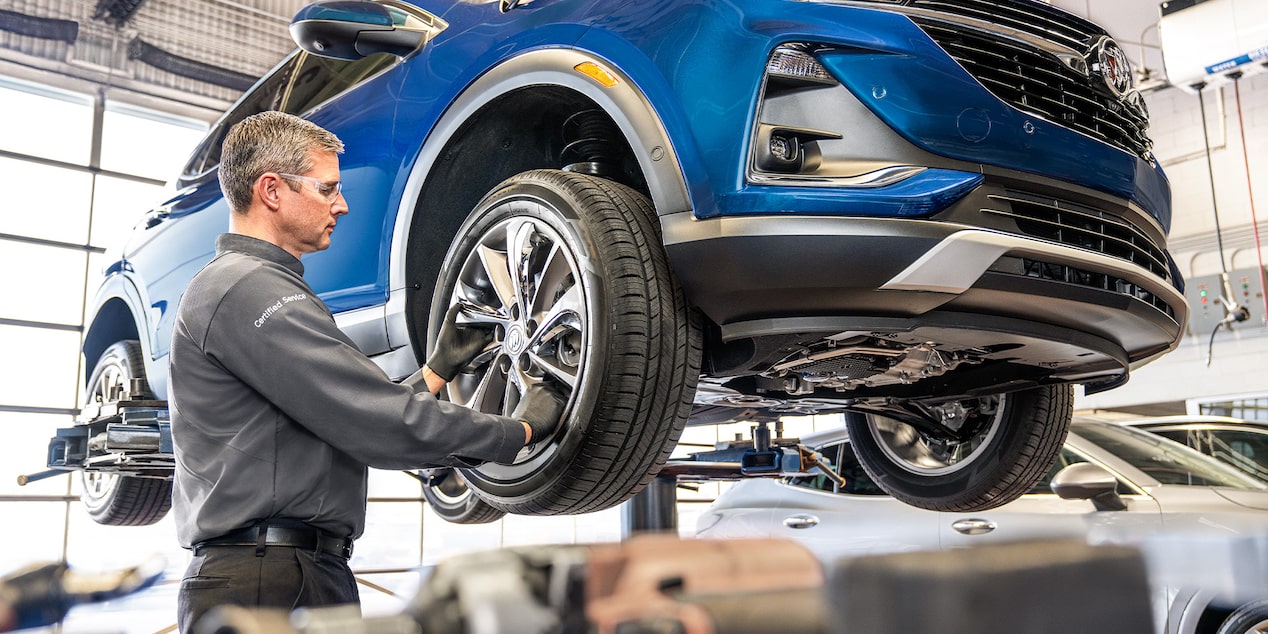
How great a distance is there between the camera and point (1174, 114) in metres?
9.03

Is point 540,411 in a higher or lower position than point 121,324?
lower

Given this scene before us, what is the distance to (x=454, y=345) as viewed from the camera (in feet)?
6.81

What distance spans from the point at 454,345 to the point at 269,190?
0.49 metres

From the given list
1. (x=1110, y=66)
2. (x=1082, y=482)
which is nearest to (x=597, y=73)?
(x=1110, y=66)

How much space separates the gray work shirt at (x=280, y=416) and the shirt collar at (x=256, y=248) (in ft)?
0.15

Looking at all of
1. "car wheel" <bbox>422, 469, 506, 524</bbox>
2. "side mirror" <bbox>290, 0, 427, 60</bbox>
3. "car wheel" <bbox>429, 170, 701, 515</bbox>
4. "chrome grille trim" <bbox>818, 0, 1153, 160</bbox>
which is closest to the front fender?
"car wheel" <bbox>422, 469, 506, 524</bbox>

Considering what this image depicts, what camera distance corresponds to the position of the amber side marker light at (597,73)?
6.20ft

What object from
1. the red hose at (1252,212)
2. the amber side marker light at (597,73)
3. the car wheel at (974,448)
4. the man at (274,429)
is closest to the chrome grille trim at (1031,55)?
the amber side marker light at (597,73)

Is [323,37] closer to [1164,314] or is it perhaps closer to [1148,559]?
[1164,314]

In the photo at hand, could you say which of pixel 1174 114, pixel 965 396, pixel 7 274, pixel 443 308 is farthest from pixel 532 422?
pixel 1174 114

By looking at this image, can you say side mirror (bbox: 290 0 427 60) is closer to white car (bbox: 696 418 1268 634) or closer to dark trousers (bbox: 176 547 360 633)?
dark trousers (bbox: 176 547 360 633)

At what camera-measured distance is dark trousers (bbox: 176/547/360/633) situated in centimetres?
154

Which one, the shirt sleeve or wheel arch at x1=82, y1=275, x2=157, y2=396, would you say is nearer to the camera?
the shirt sleeve

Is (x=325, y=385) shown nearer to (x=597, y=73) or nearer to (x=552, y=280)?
(x=552, y=280)
